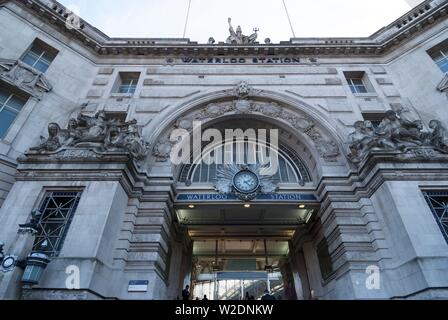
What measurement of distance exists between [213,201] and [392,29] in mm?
21442

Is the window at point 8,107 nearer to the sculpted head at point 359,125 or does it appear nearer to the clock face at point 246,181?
the clock face at point 246,181

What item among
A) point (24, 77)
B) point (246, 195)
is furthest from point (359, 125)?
point (24, 77)

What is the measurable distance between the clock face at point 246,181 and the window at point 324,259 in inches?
205

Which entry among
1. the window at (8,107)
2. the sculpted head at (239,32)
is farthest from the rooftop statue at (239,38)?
the window at (8,107)

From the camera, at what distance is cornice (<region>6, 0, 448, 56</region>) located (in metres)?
20.1

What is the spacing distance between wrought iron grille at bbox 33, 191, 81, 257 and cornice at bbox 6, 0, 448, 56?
14.2 metres

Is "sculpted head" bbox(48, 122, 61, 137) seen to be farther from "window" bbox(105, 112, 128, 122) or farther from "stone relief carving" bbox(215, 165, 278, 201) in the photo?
A: "stone relief carving" bbox(215, 165, 278, 201)

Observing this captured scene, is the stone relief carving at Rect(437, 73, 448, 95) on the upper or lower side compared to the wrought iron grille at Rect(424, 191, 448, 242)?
upper

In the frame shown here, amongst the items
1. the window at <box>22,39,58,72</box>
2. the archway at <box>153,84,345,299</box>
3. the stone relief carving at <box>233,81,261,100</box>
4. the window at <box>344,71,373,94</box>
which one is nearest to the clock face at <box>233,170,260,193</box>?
the archway at <box>153,84,345,299</box>

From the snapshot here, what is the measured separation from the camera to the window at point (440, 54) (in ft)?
60.7

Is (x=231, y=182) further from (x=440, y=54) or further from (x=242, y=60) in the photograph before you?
(x=440, y=54)

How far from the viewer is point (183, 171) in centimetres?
1677

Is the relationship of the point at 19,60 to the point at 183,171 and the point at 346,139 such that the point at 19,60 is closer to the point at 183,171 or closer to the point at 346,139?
the point at 183,171
